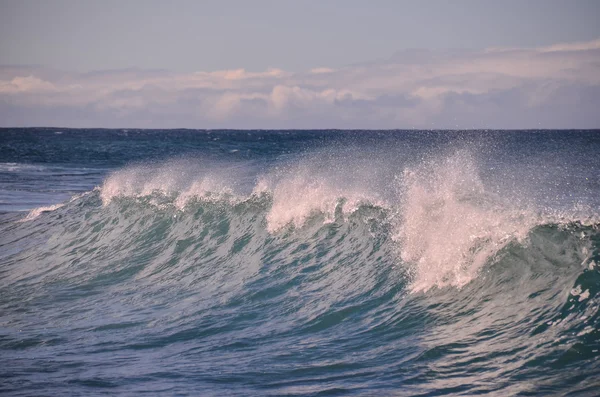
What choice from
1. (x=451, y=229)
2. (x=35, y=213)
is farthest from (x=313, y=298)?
(x=35, y=213)

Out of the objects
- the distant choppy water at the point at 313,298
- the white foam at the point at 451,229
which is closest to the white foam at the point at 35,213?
the distant choppy water at the point at 313,298

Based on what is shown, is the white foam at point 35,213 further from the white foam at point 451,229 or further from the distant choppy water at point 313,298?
the white foam at point 451,229

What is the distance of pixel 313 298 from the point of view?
9.98m

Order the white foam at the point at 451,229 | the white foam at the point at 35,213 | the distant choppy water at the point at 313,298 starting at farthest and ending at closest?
1. the white foam at the point at 35,213
2. the white foam at the point at 451,229
3. the distant choppy water at the point at 313,298

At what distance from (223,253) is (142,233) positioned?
3.26 metres

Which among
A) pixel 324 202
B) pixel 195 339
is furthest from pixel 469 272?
pixel 324 202

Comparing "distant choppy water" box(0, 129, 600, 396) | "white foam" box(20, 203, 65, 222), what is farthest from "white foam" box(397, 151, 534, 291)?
"white foam" box(20, 203, 65, 222)

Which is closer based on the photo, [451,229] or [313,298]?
[451,229]

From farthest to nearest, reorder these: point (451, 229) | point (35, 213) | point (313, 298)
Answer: point (35, 213) → point (313, 298) → point (451, 229)

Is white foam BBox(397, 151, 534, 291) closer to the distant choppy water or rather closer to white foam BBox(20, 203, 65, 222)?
the distant choppy water

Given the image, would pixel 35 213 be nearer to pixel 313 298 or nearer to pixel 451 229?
pixel 313 298

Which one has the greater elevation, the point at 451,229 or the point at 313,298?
the point at 451,229

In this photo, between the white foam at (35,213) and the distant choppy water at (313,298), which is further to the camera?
the white foam at (35,213)

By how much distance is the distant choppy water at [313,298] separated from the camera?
6730 mm
